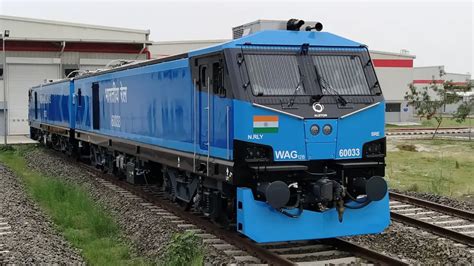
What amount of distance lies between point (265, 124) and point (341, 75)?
1.69m

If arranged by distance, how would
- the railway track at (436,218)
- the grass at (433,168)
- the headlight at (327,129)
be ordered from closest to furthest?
the headlight at (327,129) → the railway track at (436,218) → the grass at (433,168)

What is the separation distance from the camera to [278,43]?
901cm

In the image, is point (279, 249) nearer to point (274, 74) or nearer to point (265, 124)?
point (265, 124)

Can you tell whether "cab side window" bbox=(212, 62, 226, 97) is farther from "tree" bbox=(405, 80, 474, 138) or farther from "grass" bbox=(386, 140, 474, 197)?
"tree" bbox=(405, 80, 474, 138)

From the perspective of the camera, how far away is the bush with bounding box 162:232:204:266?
797 cm

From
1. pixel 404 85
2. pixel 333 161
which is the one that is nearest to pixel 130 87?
pixel 333 161

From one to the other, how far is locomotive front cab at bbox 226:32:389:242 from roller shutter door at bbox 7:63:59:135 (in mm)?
33676

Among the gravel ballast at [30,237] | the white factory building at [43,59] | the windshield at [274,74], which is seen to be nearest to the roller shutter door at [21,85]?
the white factory building at [43,59]

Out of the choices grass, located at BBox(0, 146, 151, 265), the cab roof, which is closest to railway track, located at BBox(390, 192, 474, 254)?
the cab roof

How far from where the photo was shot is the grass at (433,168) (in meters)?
16.7

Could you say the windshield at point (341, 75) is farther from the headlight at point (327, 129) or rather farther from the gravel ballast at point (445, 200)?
the gravel ballast at point (445, 200)

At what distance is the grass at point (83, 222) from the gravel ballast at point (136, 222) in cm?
20

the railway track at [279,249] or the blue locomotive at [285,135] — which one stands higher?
the blue locomotive at [285,135]

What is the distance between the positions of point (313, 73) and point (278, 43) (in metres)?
0.70
